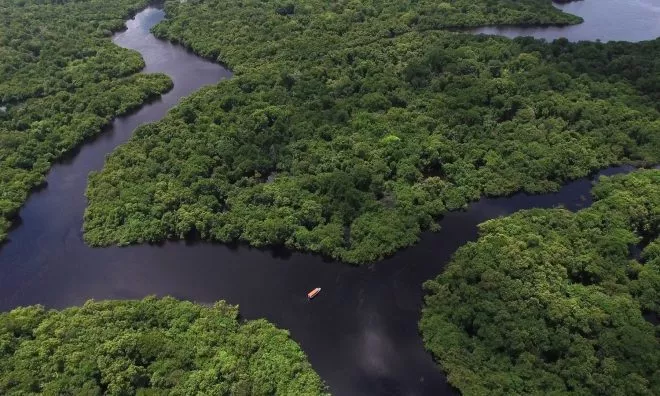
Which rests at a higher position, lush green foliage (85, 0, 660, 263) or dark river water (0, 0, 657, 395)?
lush green foliage (85, 0, 660, 263)

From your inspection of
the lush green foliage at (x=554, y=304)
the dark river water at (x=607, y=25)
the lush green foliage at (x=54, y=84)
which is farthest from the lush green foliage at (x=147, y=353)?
the dark river water at (x=607, y=25)

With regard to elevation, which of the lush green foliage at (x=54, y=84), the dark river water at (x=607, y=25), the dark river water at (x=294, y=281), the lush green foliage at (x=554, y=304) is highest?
the dark river water at (x=607, y=25)

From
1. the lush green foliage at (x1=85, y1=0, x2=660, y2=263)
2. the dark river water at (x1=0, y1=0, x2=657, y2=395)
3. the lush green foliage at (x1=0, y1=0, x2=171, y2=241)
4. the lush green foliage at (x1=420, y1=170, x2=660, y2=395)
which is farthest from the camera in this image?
the lush green foliage at (x1=0, y1=0, x2=171, y2=241)

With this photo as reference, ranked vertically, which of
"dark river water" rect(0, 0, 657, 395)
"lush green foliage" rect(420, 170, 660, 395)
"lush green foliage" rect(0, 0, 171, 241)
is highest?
"lush green foliage" rect(0, 0, 171, 241)

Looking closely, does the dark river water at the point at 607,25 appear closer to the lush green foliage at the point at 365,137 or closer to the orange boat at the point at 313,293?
the lush green foliage at the point at 365,137

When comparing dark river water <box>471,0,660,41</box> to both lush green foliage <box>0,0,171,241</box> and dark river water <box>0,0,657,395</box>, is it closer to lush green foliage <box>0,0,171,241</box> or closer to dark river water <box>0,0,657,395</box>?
dark river water <box>0,0,657,395</box>

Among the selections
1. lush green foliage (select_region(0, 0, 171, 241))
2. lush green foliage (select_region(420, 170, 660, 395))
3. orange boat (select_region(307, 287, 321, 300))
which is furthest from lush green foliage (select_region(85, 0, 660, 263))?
lush green foliage (select_region(0, 0, 171, 241))

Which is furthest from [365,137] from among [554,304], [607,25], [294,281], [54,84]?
[607,25]
